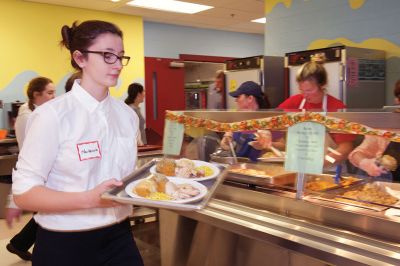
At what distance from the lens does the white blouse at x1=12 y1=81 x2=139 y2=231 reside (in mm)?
1420

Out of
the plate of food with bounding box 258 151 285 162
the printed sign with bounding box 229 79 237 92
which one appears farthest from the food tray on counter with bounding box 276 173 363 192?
the printed sign with bounding box 229 79 237 92

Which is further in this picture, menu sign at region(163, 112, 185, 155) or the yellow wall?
the yellow wall

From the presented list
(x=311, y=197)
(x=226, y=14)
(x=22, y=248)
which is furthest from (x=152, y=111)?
(x=311, y=197)

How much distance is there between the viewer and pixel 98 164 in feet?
5.09

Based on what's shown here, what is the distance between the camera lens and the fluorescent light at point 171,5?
6.11m

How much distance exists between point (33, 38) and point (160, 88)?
257cm

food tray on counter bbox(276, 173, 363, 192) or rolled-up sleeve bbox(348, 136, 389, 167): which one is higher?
rolled-up sleeve bbox(348, 136, 389, 167)

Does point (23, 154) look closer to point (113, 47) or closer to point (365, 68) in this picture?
point (113, 47)

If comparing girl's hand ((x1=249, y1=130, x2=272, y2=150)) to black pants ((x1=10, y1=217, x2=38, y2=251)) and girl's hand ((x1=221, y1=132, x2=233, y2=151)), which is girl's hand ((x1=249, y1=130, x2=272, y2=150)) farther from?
black pants ((x1=10, y1=217, x2=38, y2=251))

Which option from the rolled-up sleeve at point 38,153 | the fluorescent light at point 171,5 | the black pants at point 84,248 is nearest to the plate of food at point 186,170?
the black pants at point 84,248

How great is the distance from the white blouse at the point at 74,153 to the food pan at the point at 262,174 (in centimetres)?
73

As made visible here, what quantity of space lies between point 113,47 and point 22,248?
2.78 metres

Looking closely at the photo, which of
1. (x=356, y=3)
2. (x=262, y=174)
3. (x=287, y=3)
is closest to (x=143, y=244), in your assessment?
(x=262, y=174)

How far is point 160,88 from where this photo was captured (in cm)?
795
